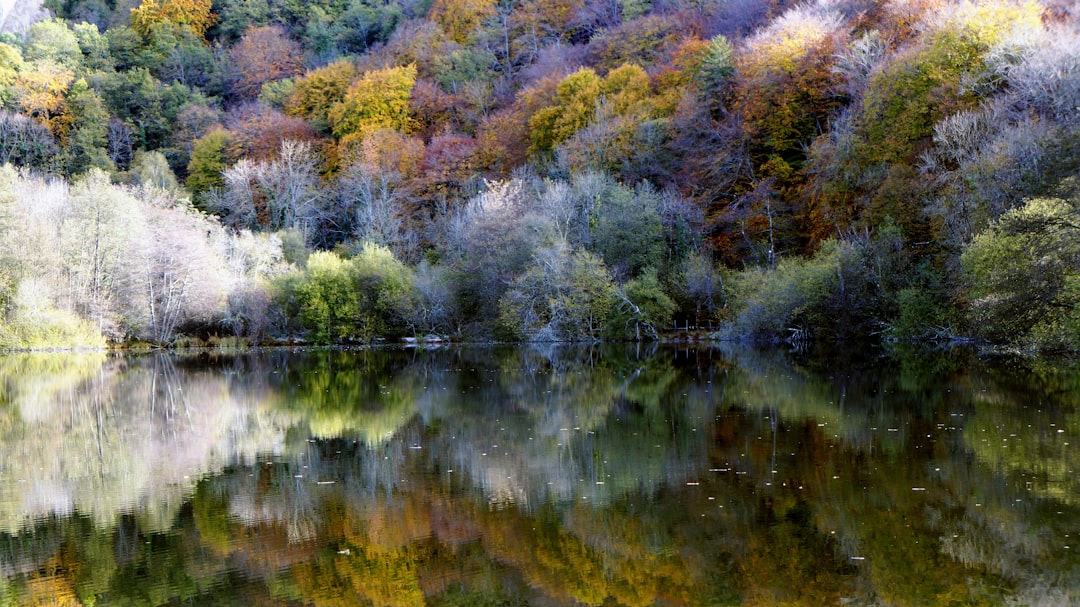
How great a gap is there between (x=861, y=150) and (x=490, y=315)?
59.4ft

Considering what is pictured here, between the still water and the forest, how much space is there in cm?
937

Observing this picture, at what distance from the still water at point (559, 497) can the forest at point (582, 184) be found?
937 cm

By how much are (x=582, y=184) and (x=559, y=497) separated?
3338cm

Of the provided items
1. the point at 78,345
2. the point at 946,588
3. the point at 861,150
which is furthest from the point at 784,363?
the point at 78,345

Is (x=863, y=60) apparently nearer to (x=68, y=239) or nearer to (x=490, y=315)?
(x=490, y=315)

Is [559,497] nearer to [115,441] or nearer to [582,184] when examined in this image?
[115,441]

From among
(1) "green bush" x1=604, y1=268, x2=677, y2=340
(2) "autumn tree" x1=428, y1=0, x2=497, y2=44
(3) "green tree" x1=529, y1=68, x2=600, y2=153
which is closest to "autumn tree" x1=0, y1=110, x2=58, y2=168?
(2) "autumn tree" x1=428, y1=0, x2=497, y2=44

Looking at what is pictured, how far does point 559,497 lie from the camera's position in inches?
445

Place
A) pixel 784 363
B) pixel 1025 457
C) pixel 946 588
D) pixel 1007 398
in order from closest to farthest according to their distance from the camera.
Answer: pixel 946 588, pixel 1025 457, pixel 1007 398, pixel 784 363

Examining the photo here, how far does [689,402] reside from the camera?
19422 millimetres

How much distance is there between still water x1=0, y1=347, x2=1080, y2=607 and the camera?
829 centimetres

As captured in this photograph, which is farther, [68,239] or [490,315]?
[490,315]

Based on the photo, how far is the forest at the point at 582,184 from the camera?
99.3ft

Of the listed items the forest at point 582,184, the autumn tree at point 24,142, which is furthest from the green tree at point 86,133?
the autumn tree at point 24,142
